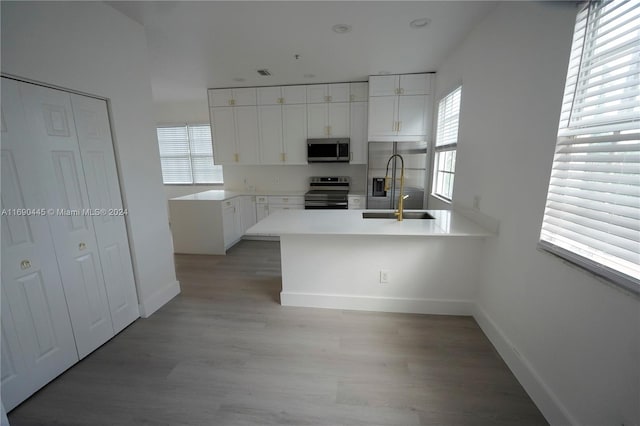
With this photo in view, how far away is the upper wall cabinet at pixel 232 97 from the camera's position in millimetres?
4430

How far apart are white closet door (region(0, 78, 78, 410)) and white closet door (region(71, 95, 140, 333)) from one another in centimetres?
34

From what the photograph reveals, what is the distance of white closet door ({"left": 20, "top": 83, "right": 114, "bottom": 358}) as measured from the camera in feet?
5.45

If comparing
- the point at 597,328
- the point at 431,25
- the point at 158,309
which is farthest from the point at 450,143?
the point at 158,309

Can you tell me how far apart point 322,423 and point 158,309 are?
6.72ft

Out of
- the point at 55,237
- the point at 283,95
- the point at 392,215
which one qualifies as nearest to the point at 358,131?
the point at 283,95

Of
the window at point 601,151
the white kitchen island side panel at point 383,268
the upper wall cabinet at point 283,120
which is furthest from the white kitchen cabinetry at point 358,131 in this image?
the window at point 601,151

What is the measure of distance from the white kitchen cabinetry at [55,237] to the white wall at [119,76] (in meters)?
0.10

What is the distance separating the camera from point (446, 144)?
3.31 meters

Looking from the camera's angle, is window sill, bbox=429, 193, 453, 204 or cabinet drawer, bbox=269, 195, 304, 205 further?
cabinet drawer, bbox=269, 195, 304, 205

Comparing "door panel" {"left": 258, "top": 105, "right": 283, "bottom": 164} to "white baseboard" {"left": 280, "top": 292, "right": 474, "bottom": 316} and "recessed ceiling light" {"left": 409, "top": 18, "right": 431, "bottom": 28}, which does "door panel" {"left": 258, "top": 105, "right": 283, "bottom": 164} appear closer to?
"recessed ceiling light" {"left": 409, "top": 18, "right": 431, "bottom": 28}

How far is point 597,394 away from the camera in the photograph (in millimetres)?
1160

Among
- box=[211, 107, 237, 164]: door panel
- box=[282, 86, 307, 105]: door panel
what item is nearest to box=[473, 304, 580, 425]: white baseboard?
box=[282, 86, 307, 105]: door panel

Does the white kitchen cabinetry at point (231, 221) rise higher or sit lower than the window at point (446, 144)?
lower

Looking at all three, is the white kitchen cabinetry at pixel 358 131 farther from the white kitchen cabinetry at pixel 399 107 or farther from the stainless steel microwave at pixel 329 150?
the white kitchen cabinetry at pixel 399 107
